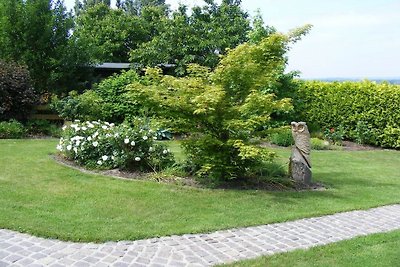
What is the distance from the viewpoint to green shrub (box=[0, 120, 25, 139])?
10.7 meters

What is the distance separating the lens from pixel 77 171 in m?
7.13

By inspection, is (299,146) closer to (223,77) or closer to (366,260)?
(223,77)

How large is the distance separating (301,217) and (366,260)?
1406mm

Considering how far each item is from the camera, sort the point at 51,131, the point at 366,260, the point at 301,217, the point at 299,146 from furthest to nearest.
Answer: the point at 51,131
the point at 299,146
the point at 301,217
the point at 366,260

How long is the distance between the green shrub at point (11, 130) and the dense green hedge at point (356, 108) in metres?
8.45

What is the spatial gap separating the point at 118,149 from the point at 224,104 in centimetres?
212

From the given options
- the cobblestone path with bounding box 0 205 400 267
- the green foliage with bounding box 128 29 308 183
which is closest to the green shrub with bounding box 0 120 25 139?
the green foliage with bounding box 128 29 308 183

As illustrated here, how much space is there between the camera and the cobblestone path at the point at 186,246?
3770 mm

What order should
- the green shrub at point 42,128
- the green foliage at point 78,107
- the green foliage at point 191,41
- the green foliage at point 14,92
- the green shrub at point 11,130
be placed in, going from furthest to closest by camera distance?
the green foliage at point 191,41, the green foliage at point 78,107, the green shrub at point 42,128, the green foliage at point 14,92, the green shrub at point 11,130

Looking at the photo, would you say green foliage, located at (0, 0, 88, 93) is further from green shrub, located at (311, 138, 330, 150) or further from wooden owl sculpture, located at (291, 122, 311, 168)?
wooden owl sculpture, located at (291, 122, 311, 168)

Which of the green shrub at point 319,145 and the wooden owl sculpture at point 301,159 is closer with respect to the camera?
the wooden owl sculpture at point 301,159

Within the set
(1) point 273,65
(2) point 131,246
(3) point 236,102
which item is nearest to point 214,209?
(2) point 131,246

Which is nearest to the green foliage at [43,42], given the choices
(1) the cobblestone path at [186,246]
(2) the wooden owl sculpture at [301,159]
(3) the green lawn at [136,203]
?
(3) the green lawn at [136,203]

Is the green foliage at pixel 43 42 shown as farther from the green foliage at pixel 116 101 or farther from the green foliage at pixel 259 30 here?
Answer: the green foliage at pixel 259 30
